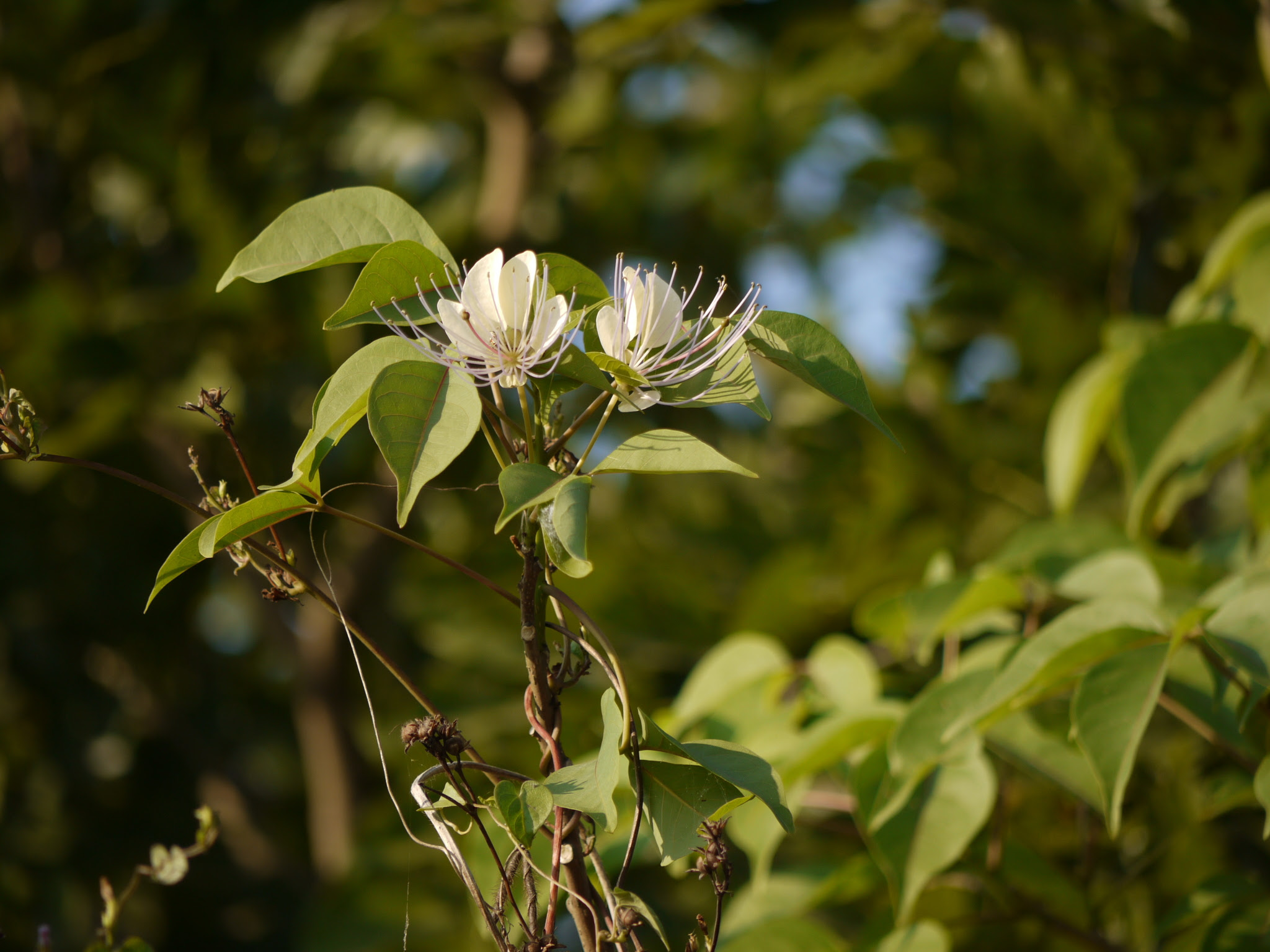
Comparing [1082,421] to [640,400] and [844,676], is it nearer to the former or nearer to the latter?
[844,676]

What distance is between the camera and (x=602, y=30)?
1.75m

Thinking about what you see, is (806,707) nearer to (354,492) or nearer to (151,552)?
(354,492)

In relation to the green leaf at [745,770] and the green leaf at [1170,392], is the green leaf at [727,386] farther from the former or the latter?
the green leaf at [1170,392]

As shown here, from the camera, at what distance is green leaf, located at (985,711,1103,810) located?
30.9 inches

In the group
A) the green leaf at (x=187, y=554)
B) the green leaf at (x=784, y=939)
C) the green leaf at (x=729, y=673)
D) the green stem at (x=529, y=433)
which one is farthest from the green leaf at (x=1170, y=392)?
the green leaf at (x=187, y=554)

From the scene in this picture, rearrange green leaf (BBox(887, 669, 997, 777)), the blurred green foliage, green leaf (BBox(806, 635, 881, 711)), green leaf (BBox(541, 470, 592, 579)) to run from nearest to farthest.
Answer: green leaf (BBox(541, 470, 592, 579)) → green leaf (BBox(887, 669, 997, 777)) → green leaf (BBox(806, 635, 881, 711)) → the blurred green foliage

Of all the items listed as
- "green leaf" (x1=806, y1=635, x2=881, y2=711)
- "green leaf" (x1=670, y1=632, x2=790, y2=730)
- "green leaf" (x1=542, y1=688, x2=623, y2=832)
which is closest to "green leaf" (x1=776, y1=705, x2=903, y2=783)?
"green leaf" (x1=806, y1=635, x2=881, y2=711)

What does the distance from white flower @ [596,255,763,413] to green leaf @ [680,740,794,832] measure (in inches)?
5.9

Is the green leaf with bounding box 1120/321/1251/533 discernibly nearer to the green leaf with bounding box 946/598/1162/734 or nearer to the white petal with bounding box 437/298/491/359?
the green leaf with bounding box 946/598/1162/734

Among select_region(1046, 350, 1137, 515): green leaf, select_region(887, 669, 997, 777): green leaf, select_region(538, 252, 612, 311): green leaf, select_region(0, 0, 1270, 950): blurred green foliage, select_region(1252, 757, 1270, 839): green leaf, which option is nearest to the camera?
select_region(538, 252, 612, 311): green leaf

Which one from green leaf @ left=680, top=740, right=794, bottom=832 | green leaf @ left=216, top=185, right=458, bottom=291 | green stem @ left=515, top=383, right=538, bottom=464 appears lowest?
green leaf @ left=680, top=740, right=794, bottom=832

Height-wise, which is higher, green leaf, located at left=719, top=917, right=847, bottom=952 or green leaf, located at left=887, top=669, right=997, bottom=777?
green leaf, located at left=887, top=669, right=997, bottom=777

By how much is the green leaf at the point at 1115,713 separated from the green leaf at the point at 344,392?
1.54 ft

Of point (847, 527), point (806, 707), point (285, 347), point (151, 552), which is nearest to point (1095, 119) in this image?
point (847, 527)
